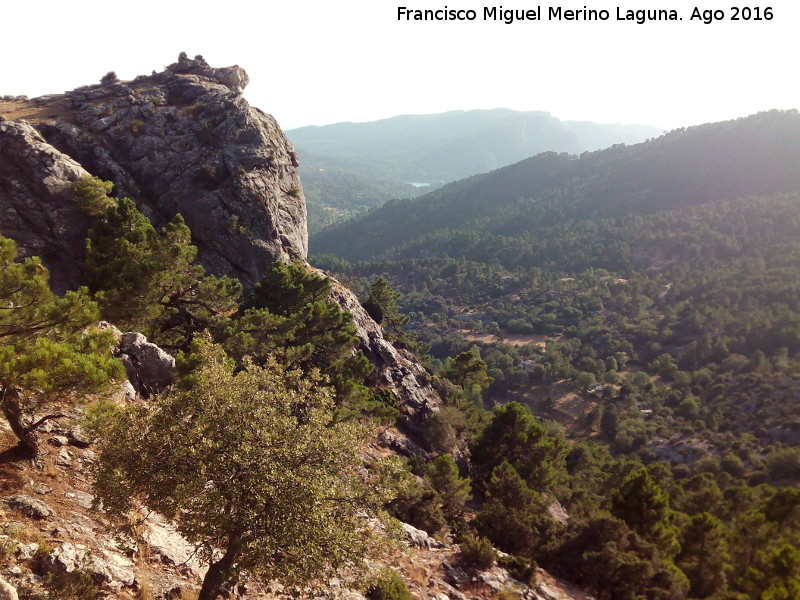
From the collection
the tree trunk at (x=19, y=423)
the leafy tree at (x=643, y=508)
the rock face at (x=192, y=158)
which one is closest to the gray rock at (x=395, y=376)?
the rock face at (x=192, y=158)

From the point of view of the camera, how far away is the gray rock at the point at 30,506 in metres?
11.7

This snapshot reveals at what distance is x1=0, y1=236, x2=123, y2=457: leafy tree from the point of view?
34.0ft

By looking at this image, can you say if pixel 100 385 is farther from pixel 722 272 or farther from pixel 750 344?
pixel 722 272

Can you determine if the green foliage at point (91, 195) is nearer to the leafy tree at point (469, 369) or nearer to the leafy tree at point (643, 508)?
the leafy tree at point (469, 369)

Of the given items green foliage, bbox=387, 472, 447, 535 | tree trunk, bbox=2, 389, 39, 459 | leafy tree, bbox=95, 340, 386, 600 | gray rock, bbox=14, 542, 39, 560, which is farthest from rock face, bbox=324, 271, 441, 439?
gray rock, bbox=14, 542, 39, 560

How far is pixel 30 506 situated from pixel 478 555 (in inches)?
678

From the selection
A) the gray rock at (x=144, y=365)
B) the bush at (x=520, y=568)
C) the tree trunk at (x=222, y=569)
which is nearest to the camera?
the tree trunk at (x=222, y=569)

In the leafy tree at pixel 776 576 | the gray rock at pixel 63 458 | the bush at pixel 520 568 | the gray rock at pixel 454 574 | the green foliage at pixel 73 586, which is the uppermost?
the gray rock at pixel 63 458

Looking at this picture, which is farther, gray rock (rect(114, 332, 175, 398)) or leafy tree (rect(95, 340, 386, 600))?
gray rock (rect(114, 332, 175, 398))

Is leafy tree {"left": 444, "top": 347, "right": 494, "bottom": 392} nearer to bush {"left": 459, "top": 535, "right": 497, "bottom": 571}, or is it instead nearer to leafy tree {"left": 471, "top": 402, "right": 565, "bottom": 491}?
leafy tree {"left": 471, "top": 402, "right": 565, "bottom": 491}

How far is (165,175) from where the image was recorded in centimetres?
4672

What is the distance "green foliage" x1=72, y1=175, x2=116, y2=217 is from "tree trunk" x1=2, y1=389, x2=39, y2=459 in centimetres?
2934

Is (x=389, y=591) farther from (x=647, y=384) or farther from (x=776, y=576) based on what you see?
(x=647, y=384)

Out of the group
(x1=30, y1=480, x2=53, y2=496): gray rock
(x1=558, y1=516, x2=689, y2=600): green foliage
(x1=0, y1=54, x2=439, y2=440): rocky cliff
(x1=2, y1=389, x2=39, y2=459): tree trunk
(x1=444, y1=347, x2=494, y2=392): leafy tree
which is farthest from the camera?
(x1=444, y1=347, x2=494, y2=392): leafy tree
